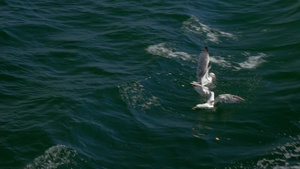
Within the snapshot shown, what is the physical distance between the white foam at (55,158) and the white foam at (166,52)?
30.5 ft

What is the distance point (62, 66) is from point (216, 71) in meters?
6.41

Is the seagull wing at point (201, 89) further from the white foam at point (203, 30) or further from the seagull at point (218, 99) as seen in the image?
the white foam at point (203, 30)

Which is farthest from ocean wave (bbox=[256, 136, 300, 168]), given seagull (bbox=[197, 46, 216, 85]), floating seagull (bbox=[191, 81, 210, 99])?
seagull (bbox=[197, 46, 216, 85])

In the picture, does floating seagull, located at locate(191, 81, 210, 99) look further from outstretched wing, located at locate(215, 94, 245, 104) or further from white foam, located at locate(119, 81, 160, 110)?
white foam, located at locate(119, 81, 160, 110)

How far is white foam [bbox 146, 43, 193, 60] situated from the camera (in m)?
24.4

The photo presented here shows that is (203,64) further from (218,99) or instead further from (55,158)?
(55,158)

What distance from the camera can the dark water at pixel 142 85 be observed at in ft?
54.3

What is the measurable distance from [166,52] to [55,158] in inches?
403

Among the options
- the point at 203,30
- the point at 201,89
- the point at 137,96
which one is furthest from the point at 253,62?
the point at 137,96

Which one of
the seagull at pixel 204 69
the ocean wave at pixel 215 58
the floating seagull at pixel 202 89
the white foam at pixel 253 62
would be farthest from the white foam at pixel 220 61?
the floating seagull at pixel 202 89

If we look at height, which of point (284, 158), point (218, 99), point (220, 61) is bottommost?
point (284, 158)

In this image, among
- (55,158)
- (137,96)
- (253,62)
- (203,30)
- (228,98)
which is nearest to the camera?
(55,158)

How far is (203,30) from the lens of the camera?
28.8 m

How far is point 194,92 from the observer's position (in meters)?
21.1
